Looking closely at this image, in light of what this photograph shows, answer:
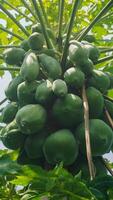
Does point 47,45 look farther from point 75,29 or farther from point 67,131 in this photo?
point 75,29

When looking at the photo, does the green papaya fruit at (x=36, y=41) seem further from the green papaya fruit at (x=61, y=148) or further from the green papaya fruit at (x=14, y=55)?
the green papaya fruit at (x=61, y=148)

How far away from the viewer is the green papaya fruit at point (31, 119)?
2643 mm

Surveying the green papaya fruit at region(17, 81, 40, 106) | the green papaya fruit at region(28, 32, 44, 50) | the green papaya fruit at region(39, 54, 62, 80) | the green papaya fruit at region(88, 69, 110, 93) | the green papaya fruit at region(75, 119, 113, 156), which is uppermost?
the green papaya fruit at region(28, 32, 44, 50)

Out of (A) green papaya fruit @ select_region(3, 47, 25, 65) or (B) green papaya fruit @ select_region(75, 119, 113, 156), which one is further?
(A) green papaya fruit @ select_region(3, 47, 25, 65)

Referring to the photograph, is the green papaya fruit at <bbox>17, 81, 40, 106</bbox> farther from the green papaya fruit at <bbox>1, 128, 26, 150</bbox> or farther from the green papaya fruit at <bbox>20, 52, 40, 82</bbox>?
the green papaya fruit at <bbox>1, 128, 26, 150</bbox>

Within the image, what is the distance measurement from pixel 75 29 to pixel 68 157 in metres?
1.95

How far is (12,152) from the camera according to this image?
2.86m

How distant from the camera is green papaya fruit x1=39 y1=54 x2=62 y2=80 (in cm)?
284

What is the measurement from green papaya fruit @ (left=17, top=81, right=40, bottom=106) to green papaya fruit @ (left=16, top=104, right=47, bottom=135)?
0.13 metres

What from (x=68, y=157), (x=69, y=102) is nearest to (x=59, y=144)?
(x=68, y=157)

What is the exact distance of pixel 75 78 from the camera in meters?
2.79

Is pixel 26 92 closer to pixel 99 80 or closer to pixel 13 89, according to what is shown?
pixel 13 89

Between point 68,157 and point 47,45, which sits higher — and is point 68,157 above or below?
below

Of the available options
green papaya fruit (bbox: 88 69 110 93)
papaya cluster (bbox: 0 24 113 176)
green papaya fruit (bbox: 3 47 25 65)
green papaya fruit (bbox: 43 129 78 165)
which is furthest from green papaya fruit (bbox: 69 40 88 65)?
green papaya fruit (bbox: 43 129 78 165)
